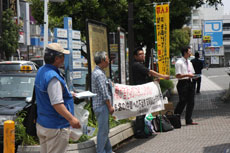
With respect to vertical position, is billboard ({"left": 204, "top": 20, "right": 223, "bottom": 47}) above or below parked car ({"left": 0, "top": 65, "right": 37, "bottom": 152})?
above

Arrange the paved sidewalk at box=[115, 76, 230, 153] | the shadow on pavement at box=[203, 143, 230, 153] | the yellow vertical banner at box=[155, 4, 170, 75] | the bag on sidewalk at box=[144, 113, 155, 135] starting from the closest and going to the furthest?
1. the shadow on pavement at box=[203, 143, 230, 153]
2. the paved sidewalk at box=[115, 76, 230, 153]
3. the bag on sidewalk at box=[144, 113, 155, 135]
4. the yellow vertical banner at box=[155, 4, 170, 75]

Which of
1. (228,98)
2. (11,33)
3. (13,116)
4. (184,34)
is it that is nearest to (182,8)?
(228,98)

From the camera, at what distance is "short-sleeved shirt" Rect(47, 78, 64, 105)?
13.6 feet

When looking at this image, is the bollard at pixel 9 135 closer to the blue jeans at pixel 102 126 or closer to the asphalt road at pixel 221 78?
the blue jeans at pixel 102 126

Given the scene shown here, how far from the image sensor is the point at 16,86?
9047 mm

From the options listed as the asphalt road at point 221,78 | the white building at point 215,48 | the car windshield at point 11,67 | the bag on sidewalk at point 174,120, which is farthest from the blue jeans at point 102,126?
the white building at point 215,48

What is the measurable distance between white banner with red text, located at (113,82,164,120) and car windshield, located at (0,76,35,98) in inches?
73.4

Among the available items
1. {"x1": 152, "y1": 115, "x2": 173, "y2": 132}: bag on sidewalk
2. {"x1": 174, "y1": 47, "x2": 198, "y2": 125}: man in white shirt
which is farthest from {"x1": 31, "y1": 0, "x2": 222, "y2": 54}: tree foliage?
{"x1": 152, "y1": 115, "x2": 173, "y2": 132}: bag on sidewalk

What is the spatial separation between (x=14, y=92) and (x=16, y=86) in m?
0.25

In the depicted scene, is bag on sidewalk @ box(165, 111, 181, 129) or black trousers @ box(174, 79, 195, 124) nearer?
bag on sidewalk @ box(165, 111, 181, 129)

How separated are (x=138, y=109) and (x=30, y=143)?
2644 millimetres

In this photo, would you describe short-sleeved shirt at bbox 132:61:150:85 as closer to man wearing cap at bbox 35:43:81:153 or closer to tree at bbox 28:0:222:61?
man wearing cap at bbox 35:43:81:153

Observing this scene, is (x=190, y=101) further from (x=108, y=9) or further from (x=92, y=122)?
(x=108, y=9)

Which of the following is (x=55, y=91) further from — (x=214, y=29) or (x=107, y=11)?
(x=214, y=29)
